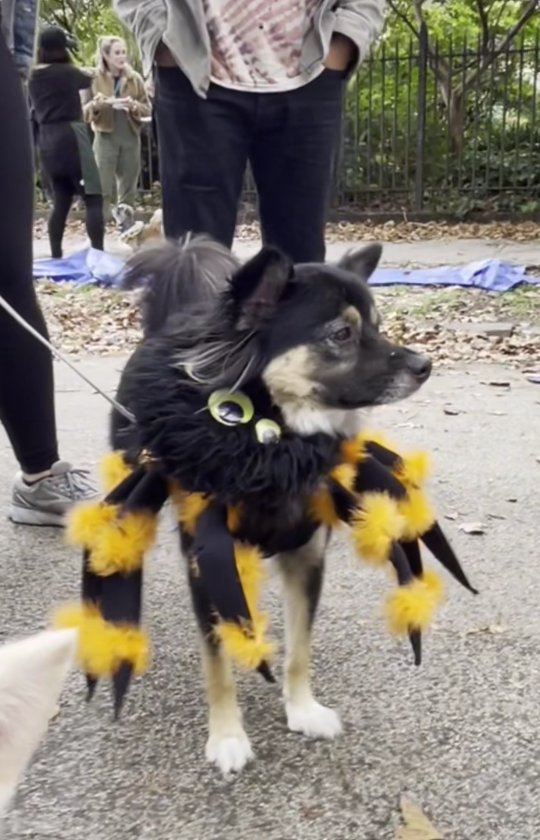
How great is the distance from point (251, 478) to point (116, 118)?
1110 centimetres

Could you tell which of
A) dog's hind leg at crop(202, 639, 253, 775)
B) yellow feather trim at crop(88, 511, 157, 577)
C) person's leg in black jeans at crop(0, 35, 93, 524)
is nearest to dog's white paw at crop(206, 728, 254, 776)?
dog's hind leg at crop(202, 639, 253, 775)

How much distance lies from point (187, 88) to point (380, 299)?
559 centimetres

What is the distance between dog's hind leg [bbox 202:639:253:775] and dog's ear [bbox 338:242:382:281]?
914mm

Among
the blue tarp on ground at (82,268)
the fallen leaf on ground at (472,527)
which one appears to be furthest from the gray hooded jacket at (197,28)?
the blue tarp on ground at (82,268)

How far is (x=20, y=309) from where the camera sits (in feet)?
10.0

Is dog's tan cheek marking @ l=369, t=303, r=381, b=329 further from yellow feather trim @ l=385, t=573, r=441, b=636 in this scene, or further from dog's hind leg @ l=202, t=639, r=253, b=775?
dog's hind leg @ l=202, t=639, r=253, b=775

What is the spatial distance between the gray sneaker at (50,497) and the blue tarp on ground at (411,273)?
207 inches

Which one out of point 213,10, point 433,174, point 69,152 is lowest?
point 433,174

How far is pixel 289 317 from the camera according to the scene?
2117 mm

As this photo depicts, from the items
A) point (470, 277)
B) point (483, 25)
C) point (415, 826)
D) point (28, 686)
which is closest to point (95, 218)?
point (470, 277)

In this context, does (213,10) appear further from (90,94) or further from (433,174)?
(433,174)

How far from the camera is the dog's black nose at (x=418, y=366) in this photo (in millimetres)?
2205

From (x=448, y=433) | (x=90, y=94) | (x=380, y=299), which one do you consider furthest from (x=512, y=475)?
(x=90, y=94)

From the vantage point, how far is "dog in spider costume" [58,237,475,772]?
208 cm
